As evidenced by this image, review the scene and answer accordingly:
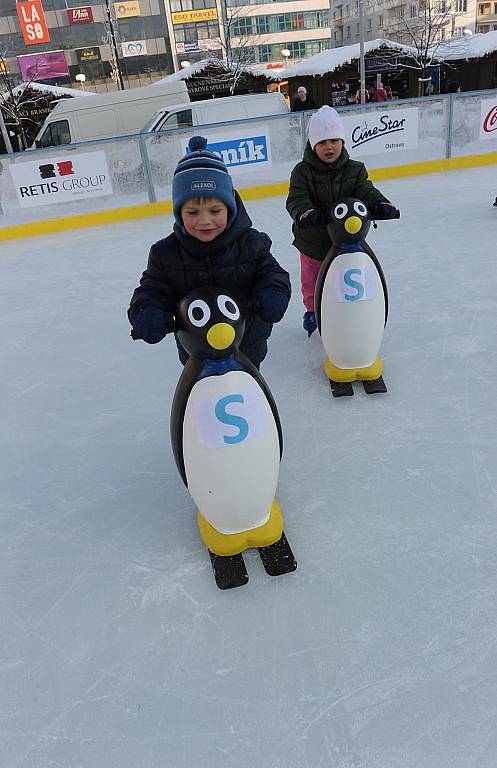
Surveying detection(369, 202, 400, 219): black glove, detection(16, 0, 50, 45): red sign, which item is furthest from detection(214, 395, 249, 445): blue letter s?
detection(16, 0, 50, 45): red sign

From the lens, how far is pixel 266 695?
1350mm

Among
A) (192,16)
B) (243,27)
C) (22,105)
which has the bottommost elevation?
(22,105)

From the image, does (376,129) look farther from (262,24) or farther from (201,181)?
(262,24)

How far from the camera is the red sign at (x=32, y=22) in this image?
31.0 metres

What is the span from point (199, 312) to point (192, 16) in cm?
4404

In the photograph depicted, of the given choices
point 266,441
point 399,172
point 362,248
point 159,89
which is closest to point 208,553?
point 266,441

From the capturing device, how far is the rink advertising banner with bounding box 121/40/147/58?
3550 cm

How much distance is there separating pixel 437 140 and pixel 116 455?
696 cm

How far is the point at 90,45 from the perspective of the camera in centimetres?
3453

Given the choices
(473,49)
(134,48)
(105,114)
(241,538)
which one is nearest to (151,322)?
(241,538)

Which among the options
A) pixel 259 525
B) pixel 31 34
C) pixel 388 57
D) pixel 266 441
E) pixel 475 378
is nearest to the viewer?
pixel 266 441

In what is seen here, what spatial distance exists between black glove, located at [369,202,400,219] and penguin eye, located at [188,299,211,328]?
132cm

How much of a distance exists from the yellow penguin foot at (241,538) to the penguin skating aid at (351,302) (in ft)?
3.36

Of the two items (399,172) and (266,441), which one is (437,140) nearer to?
(399,172)
